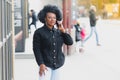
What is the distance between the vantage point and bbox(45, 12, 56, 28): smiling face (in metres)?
6.21

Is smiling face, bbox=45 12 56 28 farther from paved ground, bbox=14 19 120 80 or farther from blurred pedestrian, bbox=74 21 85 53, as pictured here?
blurred pedestrian, bbox=74 21 85 53

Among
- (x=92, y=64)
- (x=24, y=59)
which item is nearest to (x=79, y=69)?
(x=92, y=64)

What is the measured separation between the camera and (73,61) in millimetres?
14000

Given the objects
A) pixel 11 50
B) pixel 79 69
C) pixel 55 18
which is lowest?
pixel 79 69

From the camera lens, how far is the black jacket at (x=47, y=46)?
20.5ft

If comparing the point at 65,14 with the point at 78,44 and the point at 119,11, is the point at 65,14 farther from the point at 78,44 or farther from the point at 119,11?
the point at 119,11

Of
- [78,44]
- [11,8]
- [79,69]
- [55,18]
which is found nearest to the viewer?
[55,18]

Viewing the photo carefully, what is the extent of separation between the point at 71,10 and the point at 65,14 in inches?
30.8

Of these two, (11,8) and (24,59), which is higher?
(11,8)

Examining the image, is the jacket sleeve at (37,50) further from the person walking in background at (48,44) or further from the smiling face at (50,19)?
the smiling face at (50,19)

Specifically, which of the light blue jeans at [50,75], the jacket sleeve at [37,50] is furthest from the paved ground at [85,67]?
the jacket sleeve at [37,50]

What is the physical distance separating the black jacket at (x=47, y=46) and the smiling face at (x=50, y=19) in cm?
7

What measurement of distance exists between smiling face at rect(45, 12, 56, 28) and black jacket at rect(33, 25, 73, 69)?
66 millimetres

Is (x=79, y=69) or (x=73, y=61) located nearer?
(x=79, y=69)
